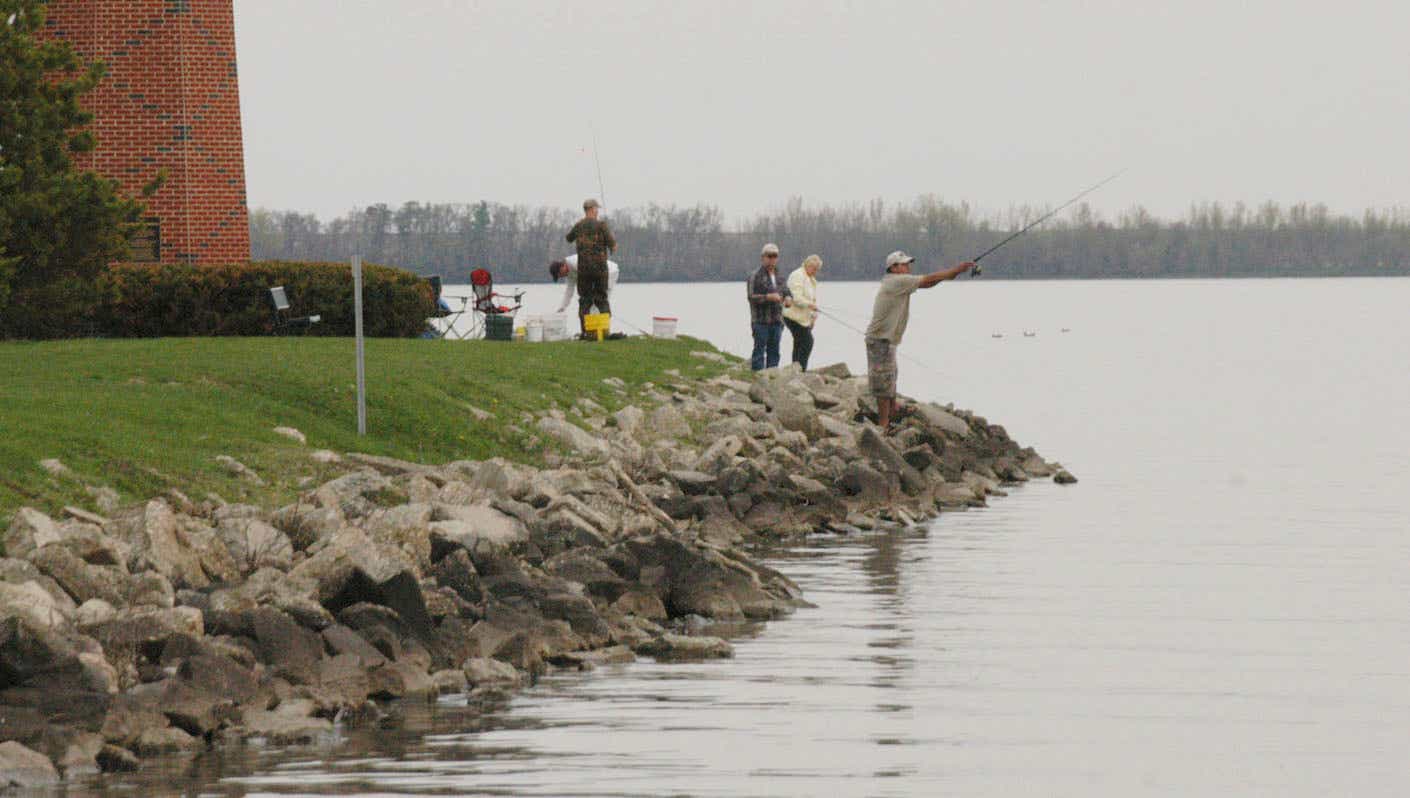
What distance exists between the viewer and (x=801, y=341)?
3141cm

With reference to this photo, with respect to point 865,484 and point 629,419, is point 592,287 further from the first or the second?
point 865,484

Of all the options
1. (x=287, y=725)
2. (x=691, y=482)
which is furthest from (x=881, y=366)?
(x=287, y=725)

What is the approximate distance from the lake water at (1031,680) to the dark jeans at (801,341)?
13.4 ft

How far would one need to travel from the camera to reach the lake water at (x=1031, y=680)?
11.6 meters

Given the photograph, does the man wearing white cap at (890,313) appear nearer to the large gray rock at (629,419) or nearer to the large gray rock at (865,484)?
the large gray rock at (865,484)

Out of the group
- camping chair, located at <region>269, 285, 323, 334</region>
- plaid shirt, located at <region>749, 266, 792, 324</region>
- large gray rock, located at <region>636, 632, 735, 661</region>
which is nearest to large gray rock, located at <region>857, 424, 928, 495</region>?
plaid shirt, located at <region>749, 266, 792, 324</region>

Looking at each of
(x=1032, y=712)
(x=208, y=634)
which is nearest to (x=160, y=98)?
(x=208, y=634)

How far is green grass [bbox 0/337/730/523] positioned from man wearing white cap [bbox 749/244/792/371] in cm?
216

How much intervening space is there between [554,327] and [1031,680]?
18944mm

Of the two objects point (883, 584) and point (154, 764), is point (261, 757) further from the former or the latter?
point (883, 584)

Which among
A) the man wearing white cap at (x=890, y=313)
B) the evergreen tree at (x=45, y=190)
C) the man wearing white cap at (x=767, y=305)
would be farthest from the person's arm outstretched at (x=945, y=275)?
the evergreen tree at (x=45, y=190)

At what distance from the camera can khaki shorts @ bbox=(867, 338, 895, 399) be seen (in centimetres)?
2583

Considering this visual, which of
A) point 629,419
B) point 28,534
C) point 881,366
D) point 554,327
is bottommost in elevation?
point 629,419

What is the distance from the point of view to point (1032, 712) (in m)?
13.3
